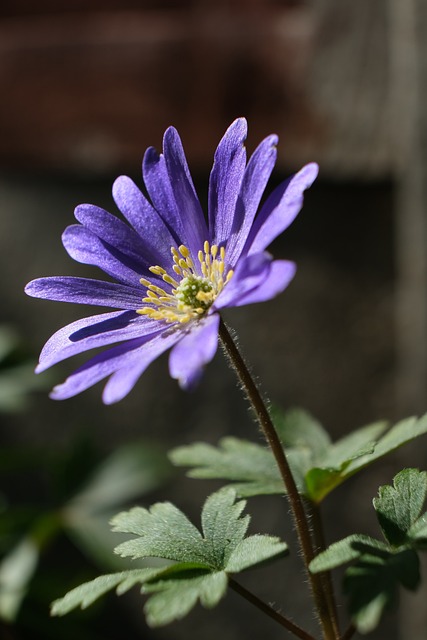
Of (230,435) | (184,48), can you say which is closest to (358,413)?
(230,435)

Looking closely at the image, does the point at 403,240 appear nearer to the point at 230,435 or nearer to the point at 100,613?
the point at 230,435

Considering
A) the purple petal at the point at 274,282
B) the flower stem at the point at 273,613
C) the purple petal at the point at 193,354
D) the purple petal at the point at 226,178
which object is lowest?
the flower stem at the point at 273,613

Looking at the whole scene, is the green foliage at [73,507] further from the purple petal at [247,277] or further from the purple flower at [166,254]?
the purple petal at [247,277]

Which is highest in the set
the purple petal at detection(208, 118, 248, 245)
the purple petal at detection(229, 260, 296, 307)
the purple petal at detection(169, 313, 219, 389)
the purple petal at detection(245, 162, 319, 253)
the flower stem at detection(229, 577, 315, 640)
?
the purple petal at detection(208, 118, 248, 245)

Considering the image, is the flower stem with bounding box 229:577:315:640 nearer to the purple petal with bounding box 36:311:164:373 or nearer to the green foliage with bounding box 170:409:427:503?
the green foliage with bounding box 170:409:427:503

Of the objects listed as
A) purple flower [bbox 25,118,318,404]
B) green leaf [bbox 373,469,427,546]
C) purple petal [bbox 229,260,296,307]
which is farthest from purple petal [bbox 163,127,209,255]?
green leaf [bbox 373,469,427,546]

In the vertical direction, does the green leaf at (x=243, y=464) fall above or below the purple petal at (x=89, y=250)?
below

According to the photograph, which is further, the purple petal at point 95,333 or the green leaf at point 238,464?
the green leaf at point 238,464

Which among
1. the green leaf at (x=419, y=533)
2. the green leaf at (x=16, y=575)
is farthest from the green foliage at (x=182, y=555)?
the green leaf at (x=16, y=575)
